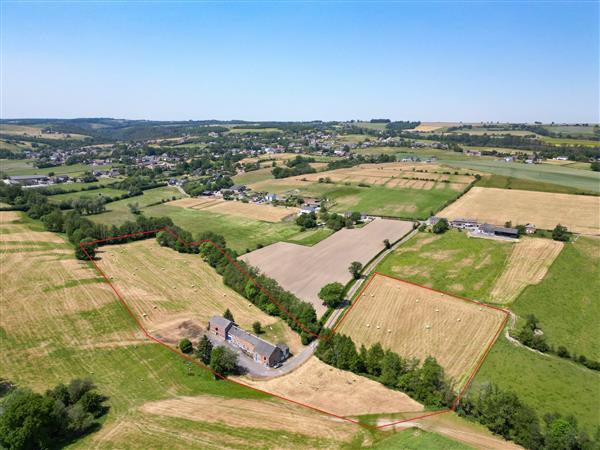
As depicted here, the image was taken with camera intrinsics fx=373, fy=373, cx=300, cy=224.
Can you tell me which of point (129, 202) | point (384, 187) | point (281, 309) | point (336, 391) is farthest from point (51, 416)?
point (384, 187)

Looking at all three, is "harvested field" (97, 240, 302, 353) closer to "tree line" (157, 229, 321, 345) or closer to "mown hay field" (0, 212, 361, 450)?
"tree line" (157, 229, 321, 345)

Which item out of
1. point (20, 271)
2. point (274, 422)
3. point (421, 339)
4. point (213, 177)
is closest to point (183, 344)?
point (274, 422)

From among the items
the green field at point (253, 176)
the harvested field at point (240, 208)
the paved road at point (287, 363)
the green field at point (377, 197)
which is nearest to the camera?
the paved road at point (287, 363)

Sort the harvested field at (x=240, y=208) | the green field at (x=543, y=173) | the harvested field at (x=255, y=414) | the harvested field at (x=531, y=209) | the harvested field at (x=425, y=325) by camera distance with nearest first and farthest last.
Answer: the harvested field at (x=255, y=414) < the harvested field at (x=425, y=325) < the harvested field at (x=531, y=209) < the harvested field at (x=240, y=208) < the green field at (x=543, y=173)

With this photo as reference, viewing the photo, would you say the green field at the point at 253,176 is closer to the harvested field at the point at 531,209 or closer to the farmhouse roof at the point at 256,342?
the harvested field at the point at 531,209

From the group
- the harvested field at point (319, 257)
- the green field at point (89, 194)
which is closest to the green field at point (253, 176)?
the green field at point (89, 194)

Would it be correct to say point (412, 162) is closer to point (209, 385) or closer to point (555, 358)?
point (555, 358)

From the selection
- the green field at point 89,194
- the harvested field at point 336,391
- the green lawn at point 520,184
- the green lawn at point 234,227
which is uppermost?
the green lawn at point 520,184
